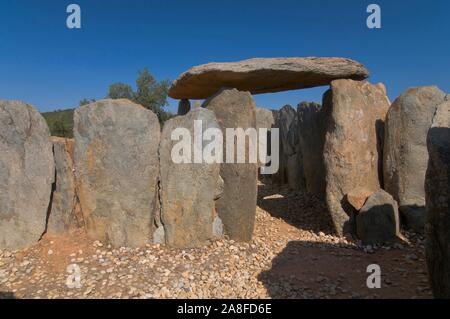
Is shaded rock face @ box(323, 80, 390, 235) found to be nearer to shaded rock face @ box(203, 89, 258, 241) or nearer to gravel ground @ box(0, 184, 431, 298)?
gravel ground @ box(0, 184, 431, 298)

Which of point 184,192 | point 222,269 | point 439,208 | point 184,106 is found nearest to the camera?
point 439,208

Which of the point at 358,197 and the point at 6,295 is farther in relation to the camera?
the point at 358,197

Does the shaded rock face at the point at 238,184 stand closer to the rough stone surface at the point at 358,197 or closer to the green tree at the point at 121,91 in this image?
the rough stone surface at the point at 358,197

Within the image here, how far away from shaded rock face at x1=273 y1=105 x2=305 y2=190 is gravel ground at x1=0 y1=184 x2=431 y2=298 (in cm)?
302

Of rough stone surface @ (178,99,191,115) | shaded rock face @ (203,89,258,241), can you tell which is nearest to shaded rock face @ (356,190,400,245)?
shaded rock face @ (203,89,258,241)

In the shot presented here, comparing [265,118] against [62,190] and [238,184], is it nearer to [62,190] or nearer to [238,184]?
[238,184]

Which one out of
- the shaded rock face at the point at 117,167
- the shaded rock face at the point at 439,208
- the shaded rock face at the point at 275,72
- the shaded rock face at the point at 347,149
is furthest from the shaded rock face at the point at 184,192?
the shaded rock face at the point at 439,208

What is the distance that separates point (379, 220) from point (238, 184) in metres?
2.04

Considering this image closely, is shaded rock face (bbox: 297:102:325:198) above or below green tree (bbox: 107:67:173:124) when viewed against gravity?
below

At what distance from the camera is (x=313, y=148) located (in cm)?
662

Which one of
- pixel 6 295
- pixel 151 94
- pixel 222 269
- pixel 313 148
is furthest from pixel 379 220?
pixel 151 94

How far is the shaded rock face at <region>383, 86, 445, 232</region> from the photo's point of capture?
455cm
